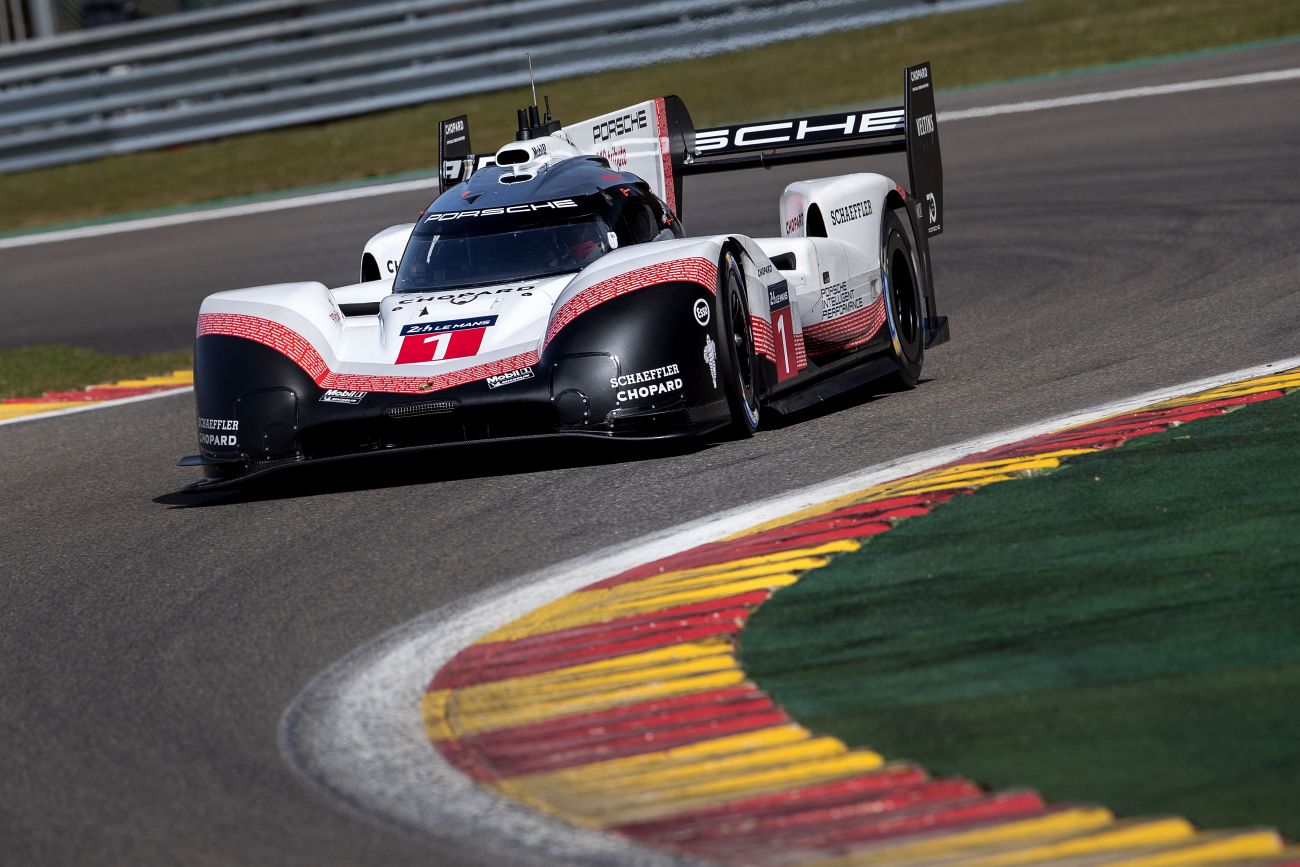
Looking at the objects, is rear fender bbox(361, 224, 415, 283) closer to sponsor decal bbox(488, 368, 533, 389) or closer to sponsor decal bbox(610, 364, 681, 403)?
sponsor decal bbox(488, 368, 533, 389)

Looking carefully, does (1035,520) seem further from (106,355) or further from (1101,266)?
(106,355)

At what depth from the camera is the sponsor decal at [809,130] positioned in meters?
9.73

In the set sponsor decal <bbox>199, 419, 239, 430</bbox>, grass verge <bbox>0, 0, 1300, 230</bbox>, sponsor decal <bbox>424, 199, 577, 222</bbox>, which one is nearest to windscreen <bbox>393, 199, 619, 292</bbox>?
sponsor decal <bbox>424, 199, 577, 222</bbox>

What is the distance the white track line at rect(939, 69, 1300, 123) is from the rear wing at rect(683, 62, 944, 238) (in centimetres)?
749

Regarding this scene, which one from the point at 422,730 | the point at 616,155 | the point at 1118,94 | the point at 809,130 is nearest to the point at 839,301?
the point at 809,130

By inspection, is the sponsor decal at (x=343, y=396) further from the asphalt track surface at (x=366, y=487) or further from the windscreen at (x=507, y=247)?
the windscreen at (x=507, y=247)

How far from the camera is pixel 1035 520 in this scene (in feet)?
18.9

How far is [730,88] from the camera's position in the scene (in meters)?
20.0

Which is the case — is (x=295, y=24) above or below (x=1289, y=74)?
above

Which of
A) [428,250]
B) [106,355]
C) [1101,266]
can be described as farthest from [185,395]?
[1101,266]

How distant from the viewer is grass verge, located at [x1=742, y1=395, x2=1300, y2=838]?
3791mm

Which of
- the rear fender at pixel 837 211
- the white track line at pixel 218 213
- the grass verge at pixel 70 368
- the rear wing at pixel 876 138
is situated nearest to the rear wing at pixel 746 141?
the rear wing at pixel 876 138

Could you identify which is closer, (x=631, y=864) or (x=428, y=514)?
(x=631, y=864)

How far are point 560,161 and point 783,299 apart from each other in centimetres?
138
